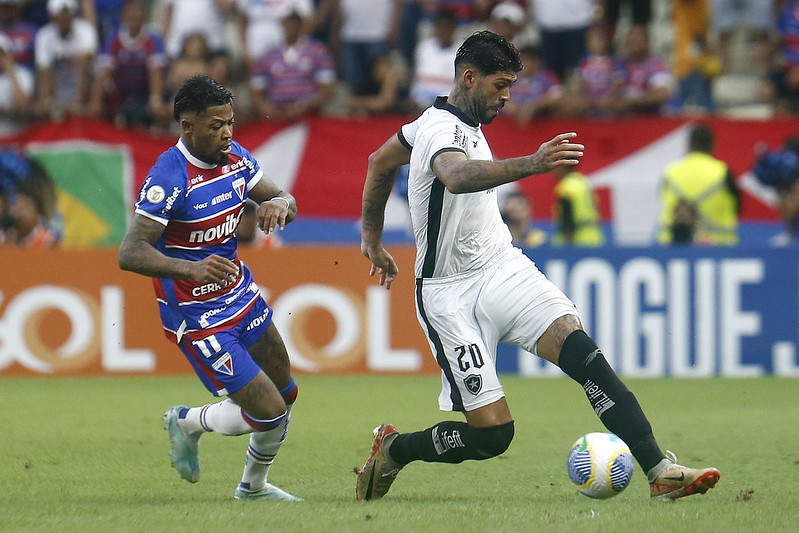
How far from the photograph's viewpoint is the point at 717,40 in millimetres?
16281

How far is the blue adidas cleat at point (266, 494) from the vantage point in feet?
21.1

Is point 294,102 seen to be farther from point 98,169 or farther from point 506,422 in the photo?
point 506,422

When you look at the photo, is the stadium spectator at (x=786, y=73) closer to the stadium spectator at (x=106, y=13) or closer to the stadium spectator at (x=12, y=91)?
the stadium spectator at (x=106, y=13)

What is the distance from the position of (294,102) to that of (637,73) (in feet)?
13.4

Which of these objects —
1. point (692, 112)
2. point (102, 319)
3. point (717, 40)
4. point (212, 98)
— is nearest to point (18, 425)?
point (102, 319)

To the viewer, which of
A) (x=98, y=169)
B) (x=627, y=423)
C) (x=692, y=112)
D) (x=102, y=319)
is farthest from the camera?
(x=692, y=112)

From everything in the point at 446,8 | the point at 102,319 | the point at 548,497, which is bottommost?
the point at 102,319

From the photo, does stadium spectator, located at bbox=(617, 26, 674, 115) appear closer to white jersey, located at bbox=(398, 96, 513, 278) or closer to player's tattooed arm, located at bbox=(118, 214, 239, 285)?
white jersey, located at bbox=(398, 96, 513, 278)

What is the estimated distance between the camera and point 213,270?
5.84 metres

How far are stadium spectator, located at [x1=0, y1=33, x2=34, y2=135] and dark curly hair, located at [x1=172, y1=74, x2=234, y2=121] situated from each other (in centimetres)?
946

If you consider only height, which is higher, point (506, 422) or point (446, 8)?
point (446, 8)

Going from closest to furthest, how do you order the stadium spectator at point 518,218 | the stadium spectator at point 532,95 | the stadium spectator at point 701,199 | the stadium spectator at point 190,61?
1. the stadium spectator at point 701,199
2. the stadium spectator at point 518,218
3. the stadium spectator at point 532,95
4. the stadium spectator at point 190,61

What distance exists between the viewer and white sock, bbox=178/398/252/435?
6363 mm

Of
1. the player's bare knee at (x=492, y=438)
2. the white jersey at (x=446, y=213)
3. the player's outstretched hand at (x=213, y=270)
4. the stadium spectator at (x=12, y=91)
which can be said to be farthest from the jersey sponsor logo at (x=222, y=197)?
the stadium spectator at (x=12, y=91)
